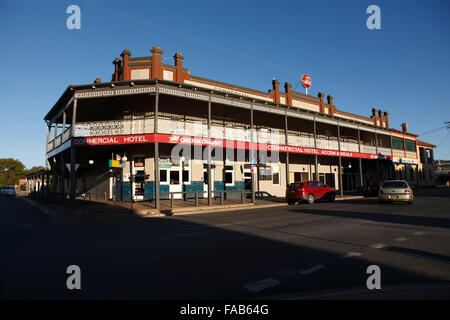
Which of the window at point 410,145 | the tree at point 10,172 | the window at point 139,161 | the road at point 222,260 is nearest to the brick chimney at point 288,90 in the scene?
the window at point 139,161

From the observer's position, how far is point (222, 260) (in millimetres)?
5496

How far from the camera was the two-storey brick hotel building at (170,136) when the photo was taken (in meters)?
16.6

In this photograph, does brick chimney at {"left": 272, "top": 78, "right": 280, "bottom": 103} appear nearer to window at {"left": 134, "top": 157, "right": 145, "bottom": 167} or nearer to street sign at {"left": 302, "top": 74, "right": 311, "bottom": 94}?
street sign at {"left": 302, "top": 74, "right": 311, "bottom": 94}

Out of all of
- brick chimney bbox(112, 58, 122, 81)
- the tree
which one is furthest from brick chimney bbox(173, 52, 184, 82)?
the tree

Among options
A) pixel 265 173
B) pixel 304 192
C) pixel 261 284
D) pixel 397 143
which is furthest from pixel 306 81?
pixel 261 284

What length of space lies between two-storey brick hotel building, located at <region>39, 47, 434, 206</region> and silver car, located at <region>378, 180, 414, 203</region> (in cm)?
655

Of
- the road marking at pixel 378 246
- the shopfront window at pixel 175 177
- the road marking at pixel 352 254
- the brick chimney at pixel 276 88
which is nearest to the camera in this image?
the road marking at pixel 352 254

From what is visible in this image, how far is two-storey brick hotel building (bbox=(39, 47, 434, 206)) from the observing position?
16.6 metres

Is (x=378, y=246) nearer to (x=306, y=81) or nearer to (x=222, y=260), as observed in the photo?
(x=222, y=260)

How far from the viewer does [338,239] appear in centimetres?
738

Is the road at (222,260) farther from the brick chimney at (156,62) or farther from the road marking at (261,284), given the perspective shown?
the brick chimney at (156,62)

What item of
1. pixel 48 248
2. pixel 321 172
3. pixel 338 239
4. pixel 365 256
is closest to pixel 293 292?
pixel 365 256

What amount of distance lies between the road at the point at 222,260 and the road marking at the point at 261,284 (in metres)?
0.02

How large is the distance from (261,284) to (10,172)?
315 ft
